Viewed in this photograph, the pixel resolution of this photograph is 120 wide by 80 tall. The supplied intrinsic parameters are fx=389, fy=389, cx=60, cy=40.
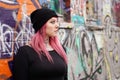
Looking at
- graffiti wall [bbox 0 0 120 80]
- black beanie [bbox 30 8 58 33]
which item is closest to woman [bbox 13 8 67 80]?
black beanie [bbox 30 8 58 33]

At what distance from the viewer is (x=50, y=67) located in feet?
14.3

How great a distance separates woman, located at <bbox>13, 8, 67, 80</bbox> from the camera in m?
4.31

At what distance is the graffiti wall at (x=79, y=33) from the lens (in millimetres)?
4680

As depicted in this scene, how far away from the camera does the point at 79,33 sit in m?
7.23

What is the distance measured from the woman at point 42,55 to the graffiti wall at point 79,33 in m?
0.32

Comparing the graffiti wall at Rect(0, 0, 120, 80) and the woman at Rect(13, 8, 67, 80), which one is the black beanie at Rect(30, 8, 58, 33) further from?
the graffiti wall at Rect(0, 0, 120, 80)

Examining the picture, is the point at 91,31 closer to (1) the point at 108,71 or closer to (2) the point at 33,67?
(1) the point at 108,71

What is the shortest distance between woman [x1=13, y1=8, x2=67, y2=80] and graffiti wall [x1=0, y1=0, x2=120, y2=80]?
32 cm

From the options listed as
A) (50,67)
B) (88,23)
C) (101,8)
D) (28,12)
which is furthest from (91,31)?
(50,67)

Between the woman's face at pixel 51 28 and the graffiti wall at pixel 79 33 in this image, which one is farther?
the graffiti wall at pixel 79 33

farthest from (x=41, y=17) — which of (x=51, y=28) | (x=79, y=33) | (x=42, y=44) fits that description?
(x=79, y=33)

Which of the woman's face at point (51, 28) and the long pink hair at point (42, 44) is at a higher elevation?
the woman's face at point (51, 28)

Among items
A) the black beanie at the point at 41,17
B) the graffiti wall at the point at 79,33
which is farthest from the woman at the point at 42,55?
the graffiti wall at the point at 79,33

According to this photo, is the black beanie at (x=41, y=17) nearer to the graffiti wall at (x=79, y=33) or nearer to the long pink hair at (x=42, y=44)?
the long pink hair at (x=42, y=44)
